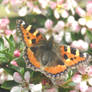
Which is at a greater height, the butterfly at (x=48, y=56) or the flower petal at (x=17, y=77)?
the butterfly at (x=48, y=56)

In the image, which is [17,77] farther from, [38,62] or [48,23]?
[48,23]

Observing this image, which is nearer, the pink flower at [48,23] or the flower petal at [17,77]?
the flower petal at [17,77]

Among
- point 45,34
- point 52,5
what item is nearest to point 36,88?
point 45,34

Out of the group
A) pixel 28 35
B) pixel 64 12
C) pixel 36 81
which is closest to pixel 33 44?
pixel 28 35

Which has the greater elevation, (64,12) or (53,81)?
(64,12)

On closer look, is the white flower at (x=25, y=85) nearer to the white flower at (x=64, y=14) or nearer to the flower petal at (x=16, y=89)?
the flower petal at (x=16, y=89)

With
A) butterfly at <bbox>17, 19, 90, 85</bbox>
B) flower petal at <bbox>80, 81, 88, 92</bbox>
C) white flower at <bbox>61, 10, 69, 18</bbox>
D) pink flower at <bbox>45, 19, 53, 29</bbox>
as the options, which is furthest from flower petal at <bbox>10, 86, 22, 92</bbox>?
white flower at <bbox>61, 10, 69, 18</bbox>

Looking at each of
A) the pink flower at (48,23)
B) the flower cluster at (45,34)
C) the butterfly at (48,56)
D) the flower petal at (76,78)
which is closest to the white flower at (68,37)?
the flower cluster at (45,34)

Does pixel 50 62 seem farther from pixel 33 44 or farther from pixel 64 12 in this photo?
pixel 64 12
